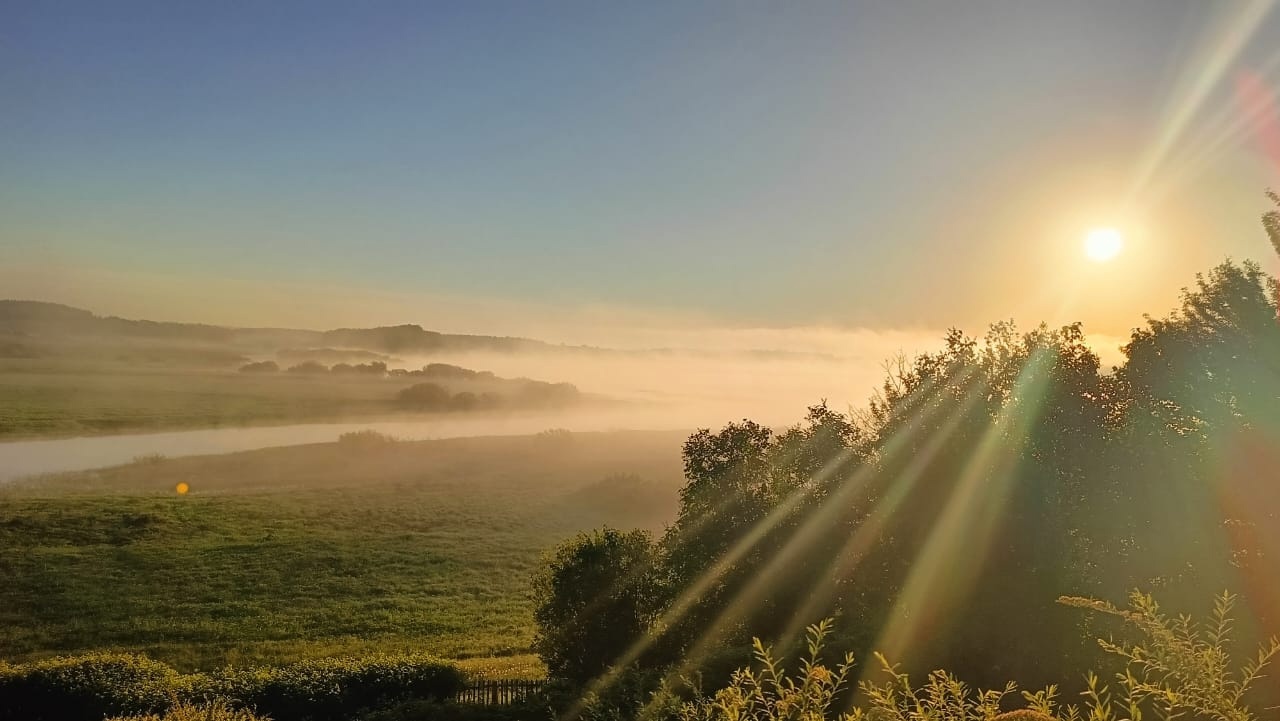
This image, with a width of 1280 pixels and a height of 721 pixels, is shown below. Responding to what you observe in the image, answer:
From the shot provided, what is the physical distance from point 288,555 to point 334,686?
3545 centimetres

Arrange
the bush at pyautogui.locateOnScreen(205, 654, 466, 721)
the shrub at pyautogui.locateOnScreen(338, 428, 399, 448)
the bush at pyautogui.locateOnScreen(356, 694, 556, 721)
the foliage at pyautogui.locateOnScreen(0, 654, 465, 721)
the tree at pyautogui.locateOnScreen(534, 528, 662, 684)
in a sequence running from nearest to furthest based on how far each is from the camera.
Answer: the bush at pyautogui.locateOnScreen(356, 694, 556, 721)
the foliage at pyautogui.locateOnScreen(0, 654, 465, 721)
the bush at pyautogui.locateOnScreen(205, 654, 466, 721)
the tree at pyautogui.locateOnScreen(534, 528, 662, 684)
the shrub at pyautogui.locateOnScreen(338, 428, 399, 448)

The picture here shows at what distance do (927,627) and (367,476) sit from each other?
282 feet

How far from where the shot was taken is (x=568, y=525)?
247ft

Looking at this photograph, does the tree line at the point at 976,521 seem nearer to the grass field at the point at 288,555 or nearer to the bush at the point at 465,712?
the bush at the point at 465,712

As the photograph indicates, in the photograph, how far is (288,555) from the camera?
55750 millimetres

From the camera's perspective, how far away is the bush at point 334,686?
24.0 meters

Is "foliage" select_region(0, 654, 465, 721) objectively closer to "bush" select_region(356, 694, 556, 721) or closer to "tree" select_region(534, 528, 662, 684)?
"bush" select_region(356, 694, 556, 721)

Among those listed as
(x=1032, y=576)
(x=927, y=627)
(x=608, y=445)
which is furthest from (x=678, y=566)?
(x=608, y=445)

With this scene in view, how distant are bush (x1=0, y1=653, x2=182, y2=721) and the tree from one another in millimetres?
13704

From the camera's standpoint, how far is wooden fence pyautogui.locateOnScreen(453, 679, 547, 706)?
83.3ft

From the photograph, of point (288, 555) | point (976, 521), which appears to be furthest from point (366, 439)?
point (976, 521)

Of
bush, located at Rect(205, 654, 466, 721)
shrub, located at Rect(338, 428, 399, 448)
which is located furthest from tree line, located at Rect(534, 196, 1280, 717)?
shrub, located at Rect(338, 428, 399, 448)

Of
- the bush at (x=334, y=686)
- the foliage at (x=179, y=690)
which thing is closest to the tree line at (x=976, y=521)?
the bush at (x=334, y=686)

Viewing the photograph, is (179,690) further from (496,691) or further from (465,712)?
(496,691)
